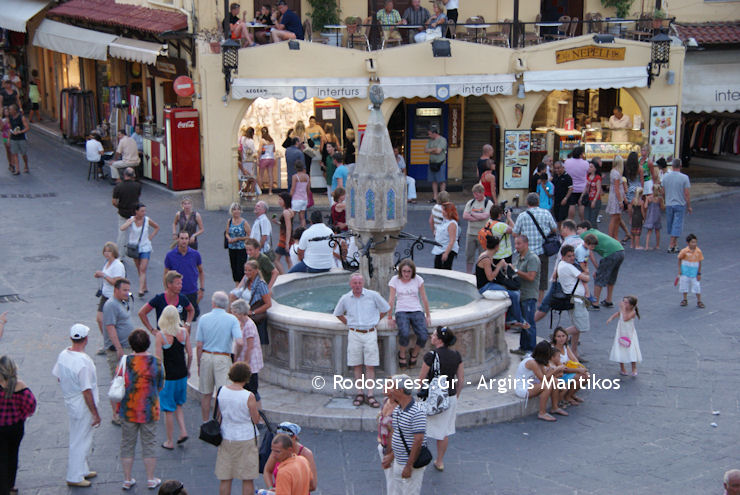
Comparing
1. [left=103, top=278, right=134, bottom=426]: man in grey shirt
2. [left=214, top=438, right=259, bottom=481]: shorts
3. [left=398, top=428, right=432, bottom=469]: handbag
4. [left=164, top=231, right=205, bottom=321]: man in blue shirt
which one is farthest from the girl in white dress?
[left=103, top=278, right=134, bottom=426]: man in grey shirt

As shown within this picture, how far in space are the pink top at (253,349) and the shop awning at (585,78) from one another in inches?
514

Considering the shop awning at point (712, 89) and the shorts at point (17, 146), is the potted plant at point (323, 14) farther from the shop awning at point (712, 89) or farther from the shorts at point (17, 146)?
the shop awning at point (712, 89)

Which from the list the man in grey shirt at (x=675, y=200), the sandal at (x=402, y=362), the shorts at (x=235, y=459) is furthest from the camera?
the man in grey shirt at (x=675, y=200)

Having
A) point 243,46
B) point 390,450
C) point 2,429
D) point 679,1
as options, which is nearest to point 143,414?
point 2,429

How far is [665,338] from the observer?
13219mm

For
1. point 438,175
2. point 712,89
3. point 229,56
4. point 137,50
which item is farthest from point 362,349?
point 712,89

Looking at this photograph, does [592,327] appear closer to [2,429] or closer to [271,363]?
[271,363]

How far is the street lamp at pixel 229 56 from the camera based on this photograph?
20172 millimetres

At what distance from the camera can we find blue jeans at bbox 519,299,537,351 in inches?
471

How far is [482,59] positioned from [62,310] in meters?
11.2

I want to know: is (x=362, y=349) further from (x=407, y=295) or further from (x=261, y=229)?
(x=261, y=229)

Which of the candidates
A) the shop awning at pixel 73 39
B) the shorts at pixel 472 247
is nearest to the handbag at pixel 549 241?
the shorts at pixel 472 247

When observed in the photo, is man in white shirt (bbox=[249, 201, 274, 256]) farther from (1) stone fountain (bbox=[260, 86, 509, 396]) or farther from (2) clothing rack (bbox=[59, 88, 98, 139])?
(2) clothing rack (bbox=[59, 88, 98, 139])

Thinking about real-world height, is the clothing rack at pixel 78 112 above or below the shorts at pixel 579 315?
above
